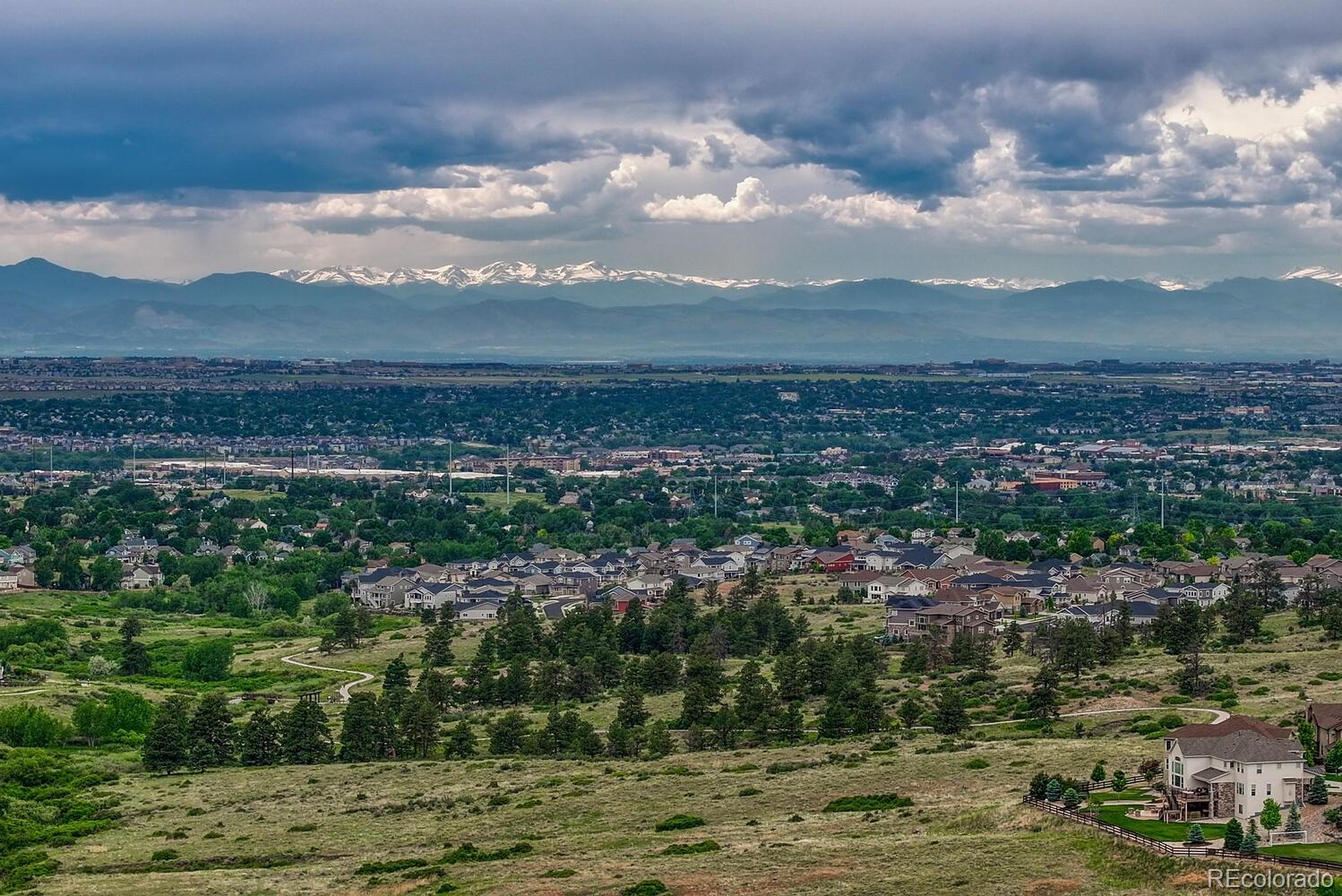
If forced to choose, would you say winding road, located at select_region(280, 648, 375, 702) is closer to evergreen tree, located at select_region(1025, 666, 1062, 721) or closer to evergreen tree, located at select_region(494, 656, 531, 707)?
evergreen tree, located at select_region(494, 656, 531, 707)

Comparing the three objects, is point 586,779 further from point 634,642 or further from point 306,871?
point 634,642

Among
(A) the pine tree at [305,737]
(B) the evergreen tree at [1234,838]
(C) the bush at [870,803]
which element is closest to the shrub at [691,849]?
(C) the bush at [870,803]

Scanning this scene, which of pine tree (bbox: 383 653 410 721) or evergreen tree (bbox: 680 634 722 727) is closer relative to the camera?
evergreen tree (bbox: 680 634 722 727)

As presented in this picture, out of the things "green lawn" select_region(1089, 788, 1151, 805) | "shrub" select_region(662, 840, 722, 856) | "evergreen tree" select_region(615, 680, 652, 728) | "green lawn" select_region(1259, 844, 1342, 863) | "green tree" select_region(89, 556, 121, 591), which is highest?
"green lawn" select_region(1259, 844, 1342, 863)

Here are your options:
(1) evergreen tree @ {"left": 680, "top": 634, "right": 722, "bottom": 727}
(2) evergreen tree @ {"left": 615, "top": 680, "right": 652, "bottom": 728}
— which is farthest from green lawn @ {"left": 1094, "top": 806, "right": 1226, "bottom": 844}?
(1) evergreen tree @ {"left": 680, "top": 634, "right": 722, "bottom": 727}

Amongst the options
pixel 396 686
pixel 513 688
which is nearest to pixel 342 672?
pixel 396 686

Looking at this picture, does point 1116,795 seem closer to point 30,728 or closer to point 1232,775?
point 1232,775
